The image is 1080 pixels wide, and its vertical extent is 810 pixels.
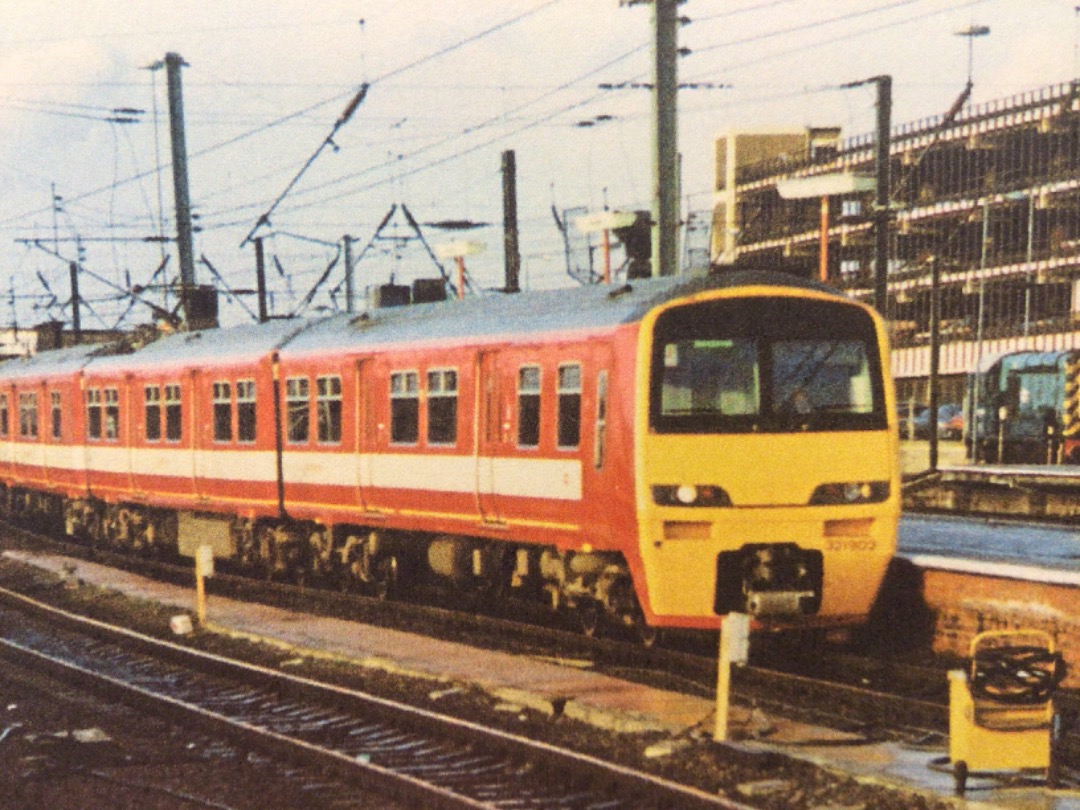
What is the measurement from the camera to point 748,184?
263 feet

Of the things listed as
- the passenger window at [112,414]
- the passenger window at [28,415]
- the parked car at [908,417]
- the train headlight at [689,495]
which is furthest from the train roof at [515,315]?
the parked car at [908,417]

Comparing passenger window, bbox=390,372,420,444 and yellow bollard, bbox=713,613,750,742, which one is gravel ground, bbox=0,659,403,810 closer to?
yellow bollard, bbox=713,613,750,742

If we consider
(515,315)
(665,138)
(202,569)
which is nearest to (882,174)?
(665,138)

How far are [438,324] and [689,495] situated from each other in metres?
5.19

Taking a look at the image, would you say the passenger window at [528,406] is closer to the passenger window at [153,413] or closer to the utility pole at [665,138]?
the utility pole at [665,138]

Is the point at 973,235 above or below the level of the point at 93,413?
above

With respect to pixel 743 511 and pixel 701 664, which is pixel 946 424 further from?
pixel 743 511

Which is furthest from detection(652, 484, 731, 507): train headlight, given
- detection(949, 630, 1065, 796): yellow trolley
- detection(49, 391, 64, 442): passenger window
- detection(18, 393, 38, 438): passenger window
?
detection(18, 393, 38, 438): passenger window

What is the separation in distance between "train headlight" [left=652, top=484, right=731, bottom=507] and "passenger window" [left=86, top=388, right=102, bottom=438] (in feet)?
53.1

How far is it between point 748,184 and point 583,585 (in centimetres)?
6745

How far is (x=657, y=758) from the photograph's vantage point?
10.5m

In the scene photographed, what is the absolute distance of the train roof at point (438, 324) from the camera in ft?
46.4

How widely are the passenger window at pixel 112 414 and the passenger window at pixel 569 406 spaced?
13.3 meters

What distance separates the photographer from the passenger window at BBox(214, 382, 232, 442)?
22.0 m
